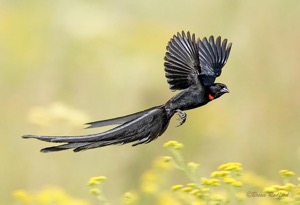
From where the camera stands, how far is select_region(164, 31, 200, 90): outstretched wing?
3.10 feet

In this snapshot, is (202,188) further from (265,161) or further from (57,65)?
(57,65)

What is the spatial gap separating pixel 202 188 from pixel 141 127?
0.67 ft

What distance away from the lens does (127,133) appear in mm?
861

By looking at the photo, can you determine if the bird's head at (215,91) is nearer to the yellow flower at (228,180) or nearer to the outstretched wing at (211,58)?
the outstretched wing at (211,58)

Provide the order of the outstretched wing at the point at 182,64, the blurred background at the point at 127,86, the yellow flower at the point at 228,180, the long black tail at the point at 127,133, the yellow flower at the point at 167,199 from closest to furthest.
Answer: the long black tail at the point at 127,133
the outstretched wing at the point at 182,64
the yellow flower at the point at 228,180
the yellow flower at the point at 167,199
the blurred background at the point at 127,86

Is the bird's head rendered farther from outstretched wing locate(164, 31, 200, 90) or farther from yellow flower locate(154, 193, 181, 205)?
yellow flower locate(154, 193, 181, 205)

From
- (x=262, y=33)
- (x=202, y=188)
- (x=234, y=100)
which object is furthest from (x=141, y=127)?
(x=262, y=33)

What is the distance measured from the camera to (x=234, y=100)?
2.15 m

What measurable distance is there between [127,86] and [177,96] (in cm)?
113

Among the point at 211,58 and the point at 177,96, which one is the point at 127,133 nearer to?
the point at 177,96

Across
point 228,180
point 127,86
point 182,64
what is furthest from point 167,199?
→ point 127,86

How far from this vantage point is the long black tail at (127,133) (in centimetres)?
84

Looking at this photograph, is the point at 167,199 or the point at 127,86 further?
the point at 127,86

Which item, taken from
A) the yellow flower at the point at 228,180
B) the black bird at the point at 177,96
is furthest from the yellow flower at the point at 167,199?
the black bird at the point at 177,96
